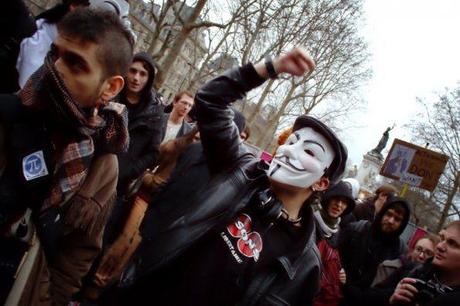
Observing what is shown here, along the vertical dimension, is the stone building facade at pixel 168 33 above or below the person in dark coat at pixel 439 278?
above

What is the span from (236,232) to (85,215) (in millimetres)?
685

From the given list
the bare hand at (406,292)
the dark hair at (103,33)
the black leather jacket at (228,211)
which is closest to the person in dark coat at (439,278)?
the bare hand at (406,292)

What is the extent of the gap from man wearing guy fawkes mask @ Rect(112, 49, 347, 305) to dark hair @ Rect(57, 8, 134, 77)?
1.43 ft

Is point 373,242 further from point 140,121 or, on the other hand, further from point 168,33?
point 168,33

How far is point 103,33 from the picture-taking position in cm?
167

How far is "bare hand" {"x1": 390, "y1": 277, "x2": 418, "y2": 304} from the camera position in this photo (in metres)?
2.65

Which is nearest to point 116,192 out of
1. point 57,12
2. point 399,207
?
point 57,12

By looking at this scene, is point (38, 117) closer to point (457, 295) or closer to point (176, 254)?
point (176, 254)

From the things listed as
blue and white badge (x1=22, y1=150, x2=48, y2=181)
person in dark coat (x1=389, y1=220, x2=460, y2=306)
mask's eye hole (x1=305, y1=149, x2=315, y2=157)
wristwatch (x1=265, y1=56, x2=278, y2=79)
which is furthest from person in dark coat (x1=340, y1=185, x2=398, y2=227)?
blue and white badge (x1=22, y1=150, x2=48, y2=181)

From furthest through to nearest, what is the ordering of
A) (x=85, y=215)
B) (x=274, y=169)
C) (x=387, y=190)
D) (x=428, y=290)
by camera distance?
(x=387, y=190) < (x=428, y=290) < (x=274, y=169) < (x=85, y=215)

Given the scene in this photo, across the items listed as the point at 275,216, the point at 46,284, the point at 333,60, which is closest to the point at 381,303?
the point at 275,216

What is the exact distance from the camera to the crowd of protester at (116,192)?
1.40 metres

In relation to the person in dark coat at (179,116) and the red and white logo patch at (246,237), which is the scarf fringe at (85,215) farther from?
the person in dark coat at (179,116)

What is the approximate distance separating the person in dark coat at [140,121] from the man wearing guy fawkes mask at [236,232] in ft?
4.58
